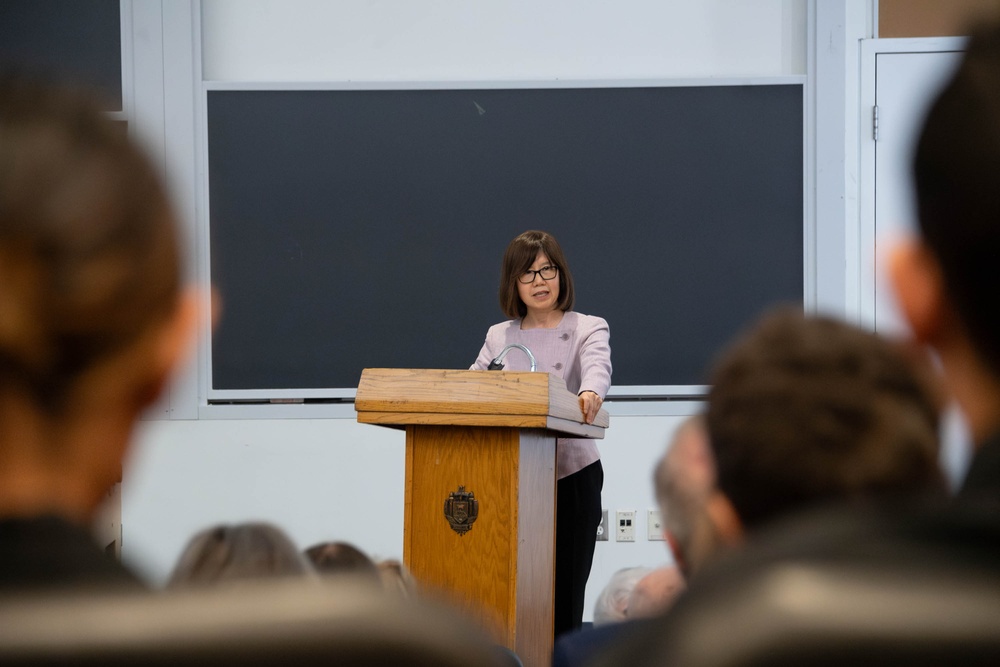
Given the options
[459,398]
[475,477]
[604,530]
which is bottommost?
[604,530]

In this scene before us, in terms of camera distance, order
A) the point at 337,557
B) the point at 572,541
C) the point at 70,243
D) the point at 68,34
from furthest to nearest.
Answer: the point at 68,34, the point at 572,541, the point at 337,557, the point at 70,243

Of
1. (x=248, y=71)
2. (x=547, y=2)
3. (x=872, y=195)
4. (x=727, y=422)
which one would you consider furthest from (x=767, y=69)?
(x=727, y=422)

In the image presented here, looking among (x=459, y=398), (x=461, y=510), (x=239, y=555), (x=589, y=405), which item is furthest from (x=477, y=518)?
(x=239, y=555)

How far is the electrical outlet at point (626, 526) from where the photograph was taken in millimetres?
4941

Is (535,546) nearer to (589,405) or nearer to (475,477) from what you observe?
(475,477)

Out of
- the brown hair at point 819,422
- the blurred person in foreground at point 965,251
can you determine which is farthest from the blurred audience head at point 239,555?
the blurred person in foreground at point 965,251

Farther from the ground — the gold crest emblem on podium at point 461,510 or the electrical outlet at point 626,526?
the gold crest emblem on podium at point 461,510

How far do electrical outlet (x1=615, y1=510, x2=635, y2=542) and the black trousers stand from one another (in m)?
1.27

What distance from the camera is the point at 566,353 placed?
149 inches

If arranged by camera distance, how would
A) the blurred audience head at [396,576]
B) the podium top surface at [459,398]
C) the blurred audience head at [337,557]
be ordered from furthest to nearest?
the podium top surface at [459,398]
the blurred audience head at [396,576]
the blurred audience head at [337,557]

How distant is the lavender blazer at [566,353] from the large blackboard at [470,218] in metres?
1.16

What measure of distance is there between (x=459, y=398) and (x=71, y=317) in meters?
2.41

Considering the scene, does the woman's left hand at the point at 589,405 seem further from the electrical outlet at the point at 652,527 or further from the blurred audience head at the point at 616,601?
the blurred audience head at the point at 616,601

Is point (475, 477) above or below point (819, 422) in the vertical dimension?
below
